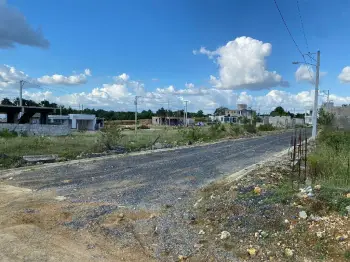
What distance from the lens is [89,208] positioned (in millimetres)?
8086

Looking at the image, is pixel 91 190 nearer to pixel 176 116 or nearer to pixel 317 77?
pixel 317 77

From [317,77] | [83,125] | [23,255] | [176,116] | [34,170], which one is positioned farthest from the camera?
[176,116]

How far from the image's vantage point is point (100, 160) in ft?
58.7

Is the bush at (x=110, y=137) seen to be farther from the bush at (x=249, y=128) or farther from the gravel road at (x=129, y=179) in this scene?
the bush at (x=249, y=128)

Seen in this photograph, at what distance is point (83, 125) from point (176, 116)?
186 feet

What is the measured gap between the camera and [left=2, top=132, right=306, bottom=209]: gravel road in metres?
9.30

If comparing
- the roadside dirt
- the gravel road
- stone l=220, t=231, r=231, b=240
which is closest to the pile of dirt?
stone l=220, t=231, r=231, b=240

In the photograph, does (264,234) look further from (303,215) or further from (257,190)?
(257,190)

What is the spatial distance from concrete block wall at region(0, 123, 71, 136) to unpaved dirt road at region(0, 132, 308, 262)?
29007mm

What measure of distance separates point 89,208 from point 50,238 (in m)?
1.91

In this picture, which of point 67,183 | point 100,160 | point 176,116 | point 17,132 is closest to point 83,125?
point 17,132

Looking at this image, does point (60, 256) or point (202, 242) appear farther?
point (202, 242)

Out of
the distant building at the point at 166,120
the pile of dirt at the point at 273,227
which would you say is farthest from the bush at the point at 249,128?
the distant building at the point at 166,120

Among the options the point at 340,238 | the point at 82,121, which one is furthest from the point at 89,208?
the point at 82,121
